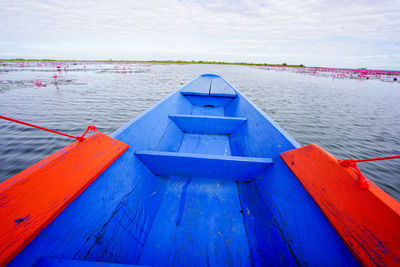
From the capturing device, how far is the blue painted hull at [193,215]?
0.98 meters

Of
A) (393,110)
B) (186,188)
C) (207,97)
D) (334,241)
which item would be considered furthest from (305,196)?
(393,110)

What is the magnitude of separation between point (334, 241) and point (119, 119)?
6.26 meters

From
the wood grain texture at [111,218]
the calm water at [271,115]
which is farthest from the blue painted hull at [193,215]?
the calm water at [271,115]

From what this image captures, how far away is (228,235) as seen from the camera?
1450 mm

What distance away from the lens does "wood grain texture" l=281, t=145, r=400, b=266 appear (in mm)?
711

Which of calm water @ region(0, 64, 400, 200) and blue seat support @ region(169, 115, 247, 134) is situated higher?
blue seat support @ region(169, 115, 247, 134)

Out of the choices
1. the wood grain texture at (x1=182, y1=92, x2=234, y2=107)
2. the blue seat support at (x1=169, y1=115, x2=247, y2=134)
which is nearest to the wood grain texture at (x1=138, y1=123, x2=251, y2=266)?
the blue seat support at (x1=169, y1=115, x2=247, y2=134)

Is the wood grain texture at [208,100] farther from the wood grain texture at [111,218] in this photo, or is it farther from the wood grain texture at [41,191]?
the wood grain texture at [41,191]

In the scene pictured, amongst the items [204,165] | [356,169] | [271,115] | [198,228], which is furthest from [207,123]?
[271,115]

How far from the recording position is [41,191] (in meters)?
0.88

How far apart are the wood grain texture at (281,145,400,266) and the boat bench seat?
537mm

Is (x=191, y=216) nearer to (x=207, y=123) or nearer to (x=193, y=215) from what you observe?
(x=193, y=215)

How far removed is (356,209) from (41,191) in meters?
1.83

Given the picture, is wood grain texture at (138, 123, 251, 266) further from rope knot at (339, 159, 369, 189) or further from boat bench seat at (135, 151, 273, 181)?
rope knot at (339, 159, 369, 189)
